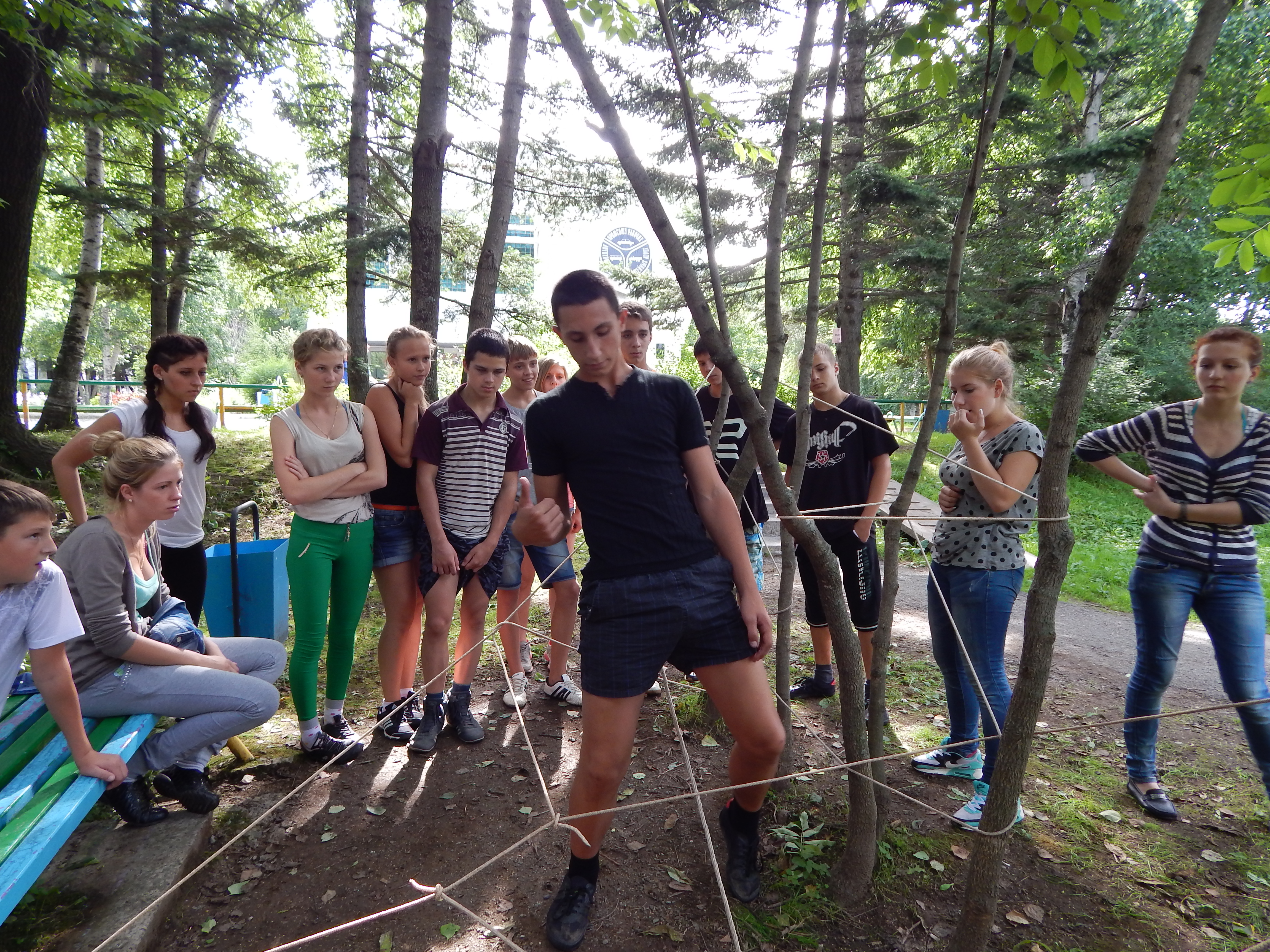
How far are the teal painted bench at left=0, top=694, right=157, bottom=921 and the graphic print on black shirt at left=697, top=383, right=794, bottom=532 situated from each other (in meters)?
2.66

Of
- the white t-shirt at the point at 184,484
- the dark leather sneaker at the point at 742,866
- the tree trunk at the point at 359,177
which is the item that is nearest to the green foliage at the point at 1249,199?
the dark leather sneaker at the point at 742,866

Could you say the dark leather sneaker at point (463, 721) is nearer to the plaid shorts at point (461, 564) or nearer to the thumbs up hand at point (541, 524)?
the plaid shorts at point (461, 564)

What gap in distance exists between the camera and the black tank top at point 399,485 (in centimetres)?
311

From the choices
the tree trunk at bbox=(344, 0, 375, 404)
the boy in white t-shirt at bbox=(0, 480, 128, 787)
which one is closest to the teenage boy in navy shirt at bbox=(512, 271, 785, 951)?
the boy in white t-shirt at bbox=(0, 480, 128, 787)

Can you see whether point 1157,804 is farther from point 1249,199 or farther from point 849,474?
point 1249,199

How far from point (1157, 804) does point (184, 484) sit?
4.04 metres

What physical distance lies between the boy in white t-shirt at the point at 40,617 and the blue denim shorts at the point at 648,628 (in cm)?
140

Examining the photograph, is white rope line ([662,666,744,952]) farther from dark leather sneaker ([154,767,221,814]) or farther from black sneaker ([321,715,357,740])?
dark leather sneaker ([154,767,221,814])

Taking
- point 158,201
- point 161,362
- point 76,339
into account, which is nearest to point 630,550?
point 161,362

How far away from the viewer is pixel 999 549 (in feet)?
8.26

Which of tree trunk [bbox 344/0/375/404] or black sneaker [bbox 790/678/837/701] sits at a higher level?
tree trunk [bbox 344/0/375/404]

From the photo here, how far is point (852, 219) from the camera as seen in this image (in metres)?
8.87

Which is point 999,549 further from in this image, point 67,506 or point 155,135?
point 155,135

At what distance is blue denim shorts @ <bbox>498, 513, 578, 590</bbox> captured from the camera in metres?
3.37
